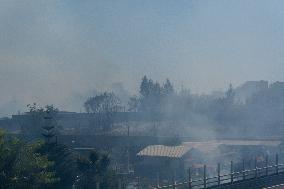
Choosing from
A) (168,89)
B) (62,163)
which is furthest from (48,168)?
(168,89)

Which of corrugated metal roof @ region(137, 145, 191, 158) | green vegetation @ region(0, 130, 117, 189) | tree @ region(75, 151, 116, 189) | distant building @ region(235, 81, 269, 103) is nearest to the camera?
green vegetation @ region(0, 130, 117, 189)

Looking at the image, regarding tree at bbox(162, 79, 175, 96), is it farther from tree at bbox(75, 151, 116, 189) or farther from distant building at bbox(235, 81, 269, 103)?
tree at bbox(75, 151, 116, 189)

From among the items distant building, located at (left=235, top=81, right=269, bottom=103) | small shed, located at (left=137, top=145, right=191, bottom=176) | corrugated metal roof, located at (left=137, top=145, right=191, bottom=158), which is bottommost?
small shed, located at (left=137, top=145, right=191, bottom=176)

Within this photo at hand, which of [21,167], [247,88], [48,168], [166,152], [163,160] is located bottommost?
[163,160]

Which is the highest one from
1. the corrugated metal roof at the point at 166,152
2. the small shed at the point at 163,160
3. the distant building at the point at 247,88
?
the distant building at the point at 247,88

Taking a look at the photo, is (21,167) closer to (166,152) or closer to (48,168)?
(48,168)

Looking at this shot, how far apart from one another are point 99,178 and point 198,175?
34.8ft

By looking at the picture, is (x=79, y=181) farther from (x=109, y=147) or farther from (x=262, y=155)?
(x=109, y=147)

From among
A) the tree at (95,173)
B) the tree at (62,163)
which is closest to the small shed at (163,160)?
the tree at (95,173)

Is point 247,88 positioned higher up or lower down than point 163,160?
higher up

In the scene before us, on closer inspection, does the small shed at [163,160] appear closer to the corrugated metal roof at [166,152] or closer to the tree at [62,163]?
the corrugated metal roof at [166,152]

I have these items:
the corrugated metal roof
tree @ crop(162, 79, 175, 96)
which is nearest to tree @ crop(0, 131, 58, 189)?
the corrugated metal roof

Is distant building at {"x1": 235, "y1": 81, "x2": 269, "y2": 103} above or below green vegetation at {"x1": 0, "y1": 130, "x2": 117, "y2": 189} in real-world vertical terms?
above

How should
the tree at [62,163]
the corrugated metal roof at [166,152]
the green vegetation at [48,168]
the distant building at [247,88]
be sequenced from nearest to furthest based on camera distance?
the green vegetation at [48,168] < the tree at [62,163] < the corrugated metal roof at [166,152] < the distant building at [247,88]
